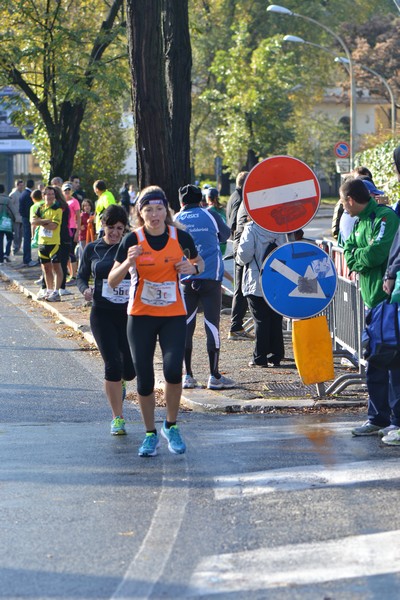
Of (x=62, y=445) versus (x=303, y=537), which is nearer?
(x=303, y=537)

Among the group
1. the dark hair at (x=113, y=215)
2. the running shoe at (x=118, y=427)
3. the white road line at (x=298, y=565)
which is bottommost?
the running shoe at (x=118, y=427)

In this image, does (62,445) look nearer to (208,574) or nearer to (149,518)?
(149,518)

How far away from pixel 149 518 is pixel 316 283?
14.3 ft

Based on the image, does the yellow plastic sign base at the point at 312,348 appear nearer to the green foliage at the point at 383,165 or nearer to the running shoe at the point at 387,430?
the running shoe at the point at 387,430

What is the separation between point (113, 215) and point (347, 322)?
348cm

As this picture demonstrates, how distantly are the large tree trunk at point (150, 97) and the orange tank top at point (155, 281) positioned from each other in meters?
8.44

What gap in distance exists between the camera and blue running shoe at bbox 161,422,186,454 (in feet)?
26.6

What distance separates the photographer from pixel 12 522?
20.8ft

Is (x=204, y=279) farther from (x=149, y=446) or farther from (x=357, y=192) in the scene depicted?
(x=149, y=446)

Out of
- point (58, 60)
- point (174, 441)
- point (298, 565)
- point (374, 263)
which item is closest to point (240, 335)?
point (374, 263)

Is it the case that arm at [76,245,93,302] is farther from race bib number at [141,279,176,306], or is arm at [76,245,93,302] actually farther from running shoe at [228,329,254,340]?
running shoe at [228,329,254,340]

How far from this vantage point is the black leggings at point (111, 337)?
9008mm

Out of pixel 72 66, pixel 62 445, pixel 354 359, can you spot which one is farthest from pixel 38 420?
pixel 72 66

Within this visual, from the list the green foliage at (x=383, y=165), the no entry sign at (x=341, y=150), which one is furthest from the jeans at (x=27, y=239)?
the no entry sign at (x=341, y=150)
